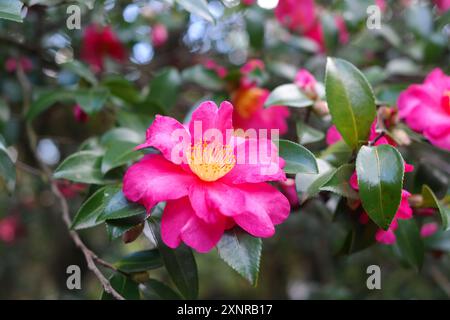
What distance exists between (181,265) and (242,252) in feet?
0.49

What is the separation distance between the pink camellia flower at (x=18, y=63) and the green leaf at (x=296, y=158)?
90cm

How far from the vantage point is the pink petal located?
0.66 metres

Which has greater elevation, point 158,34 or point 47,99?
point 158,34

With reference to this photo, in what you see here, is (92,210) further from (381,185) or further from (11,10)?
(381,185)

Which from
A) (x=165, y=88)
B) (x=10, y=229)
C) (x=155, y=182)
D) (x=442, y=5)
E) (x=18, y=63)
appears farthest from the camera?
(x=10, y=229)

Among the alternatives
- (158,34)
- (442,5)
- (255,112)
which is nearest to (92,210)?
(255,112)

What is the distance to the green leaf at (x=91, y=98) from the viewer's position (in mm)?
1002

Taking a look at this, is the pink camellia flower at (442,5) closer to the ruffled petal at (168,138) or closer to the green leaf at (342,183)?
→ the green leaf at (342,183)

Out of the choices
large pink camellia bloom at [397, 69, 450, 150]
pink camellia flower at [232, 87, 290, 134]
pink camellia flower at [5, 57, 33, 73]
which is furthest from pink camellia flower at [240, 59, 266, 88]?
pink camellia flower at [5, 57, 33, 73]

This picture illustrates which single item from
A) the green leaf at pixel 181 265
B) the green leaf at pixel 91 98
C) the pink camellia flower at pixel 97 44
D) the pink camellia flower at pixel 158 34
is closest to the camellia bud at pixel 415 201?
the green leaf at pixel 181 265

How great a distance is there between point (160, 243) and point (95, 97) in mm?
385

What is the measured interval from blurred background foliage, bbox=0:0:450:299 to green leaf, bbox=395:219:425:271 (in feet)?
0.28

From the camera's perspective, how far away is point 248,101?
1207 mm
